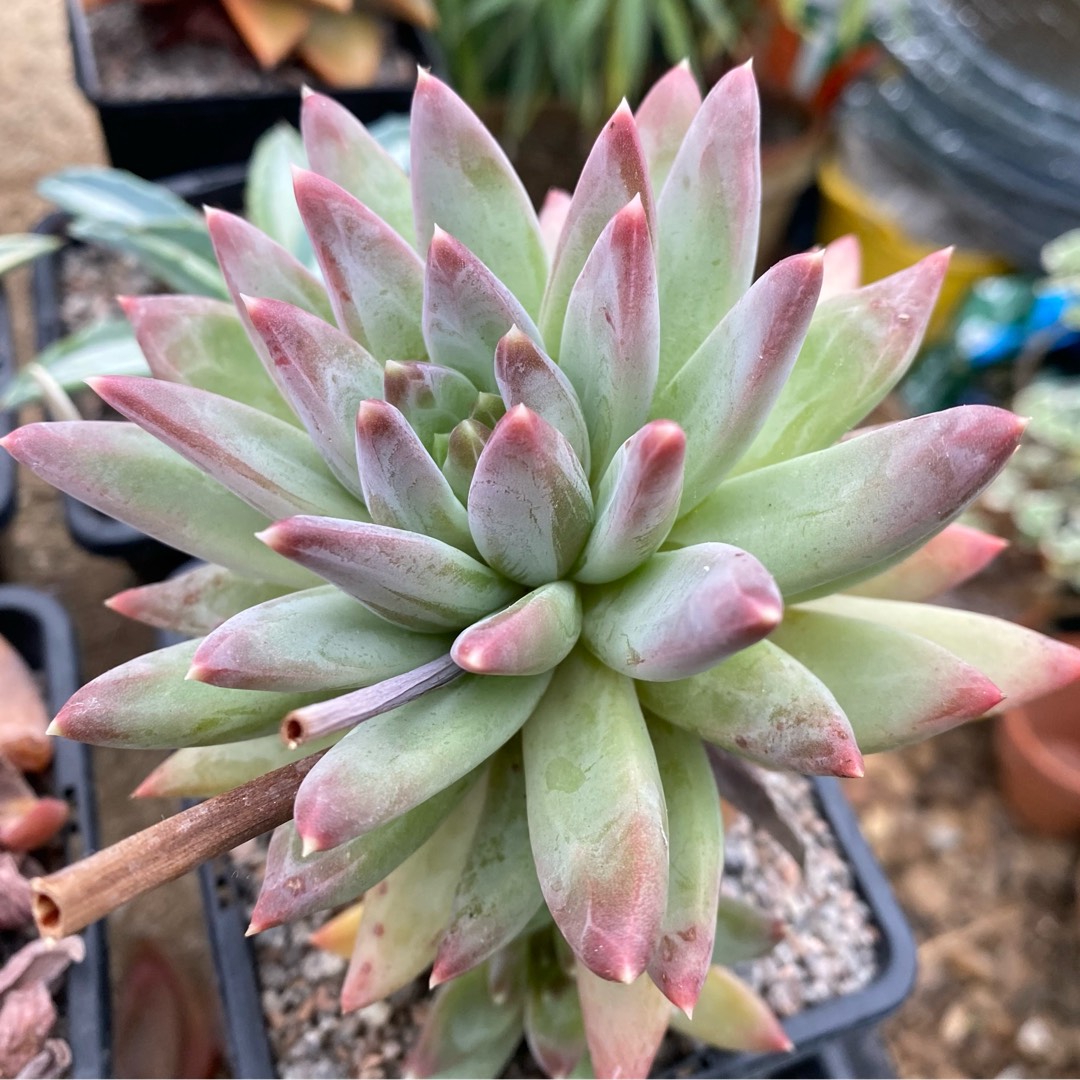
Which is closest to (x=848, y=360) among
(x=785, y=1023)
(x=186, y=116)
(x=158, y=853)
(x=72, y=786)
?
(x=158, y=853)

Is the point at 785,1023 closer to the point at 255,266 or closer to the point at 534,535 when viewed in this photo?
the point at 534,535

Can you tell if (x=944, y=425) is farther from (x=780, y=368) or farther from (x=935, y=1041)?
(x=935, y=1041)

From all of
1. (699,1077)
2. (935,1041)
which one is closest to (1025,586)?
(935,1041)

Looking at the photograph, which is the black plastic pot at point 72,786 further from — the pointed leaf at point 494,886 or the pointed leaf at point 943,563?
the pointed leaf at point 943,563

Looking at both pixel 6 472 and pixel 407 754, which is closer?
pixel 407 754

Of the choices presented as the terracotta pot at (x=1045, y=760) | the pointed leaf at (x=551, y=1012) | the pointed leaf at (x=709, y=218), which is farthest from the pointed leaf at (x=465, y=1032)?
the terracotta pot at (x=1045, y=760)
